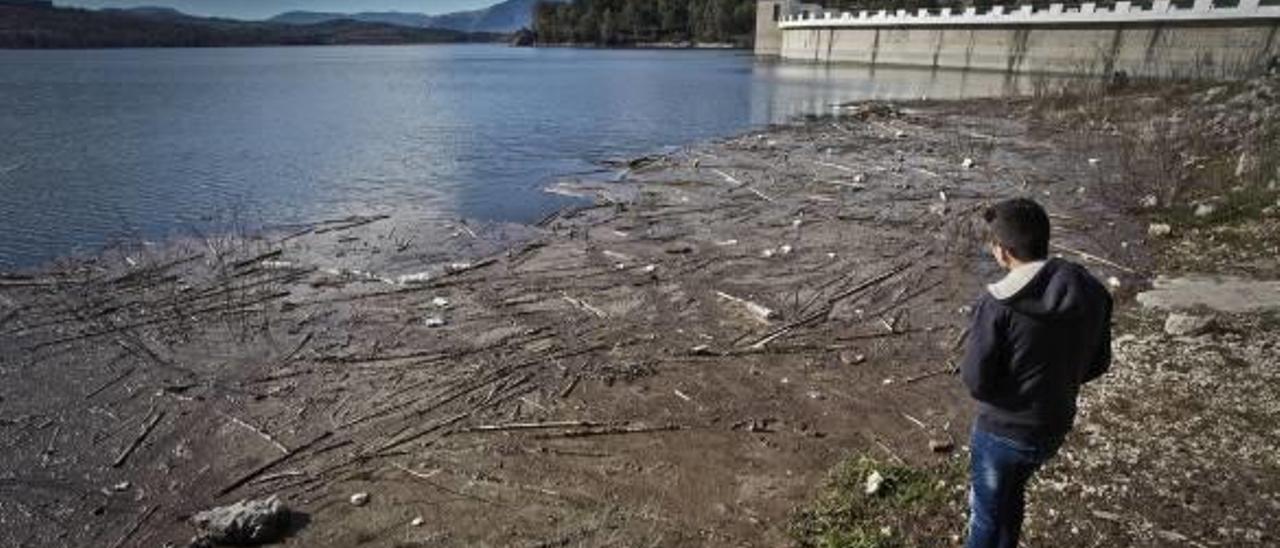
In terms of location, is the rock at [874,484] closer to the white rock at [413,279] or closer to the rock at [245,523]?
the rock at [245,523]

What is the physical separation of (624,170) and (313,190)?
8.88 metres

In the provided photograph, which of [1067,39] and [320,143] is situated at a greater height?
[1067,39]

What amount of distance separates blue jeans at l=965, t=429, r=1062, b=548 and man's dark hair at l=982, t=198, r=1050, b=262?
102 cm

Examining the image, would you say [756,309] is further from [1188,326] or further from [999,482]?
[999,482]

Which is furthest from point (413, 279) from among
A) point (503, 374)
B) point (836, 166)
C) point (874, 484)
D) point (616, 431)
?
point (836, 166)

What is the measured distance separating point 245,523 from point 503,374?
3654mm

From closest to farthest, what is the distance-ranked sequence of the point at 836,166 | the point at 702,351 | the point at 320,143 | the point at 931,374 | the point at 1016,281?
1. the point at 1016,281
2. the point at 931,374
3. the point at 702,351
4. the point at 836,166
5. the point at 320,143

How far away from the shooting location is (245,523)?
6965 millimetres

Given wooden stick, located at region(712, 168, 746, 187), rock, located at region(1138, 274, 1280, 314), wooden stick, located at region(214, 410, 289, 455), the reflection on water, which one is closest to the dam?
the reflection on water

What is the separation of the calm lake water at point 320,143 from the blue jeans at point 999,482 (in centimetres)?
1557

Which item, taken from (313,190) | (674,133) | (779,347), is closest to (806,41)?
(674,133)

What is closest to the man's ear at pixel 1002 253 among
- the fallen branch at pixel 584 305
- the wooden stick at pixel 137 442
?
the fallen branch at pixel 584 305

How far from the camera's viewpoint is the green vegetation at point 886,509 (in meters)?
6.34

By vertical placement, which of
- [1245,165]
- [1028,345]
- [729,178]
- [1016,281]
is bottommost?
[729,178]
